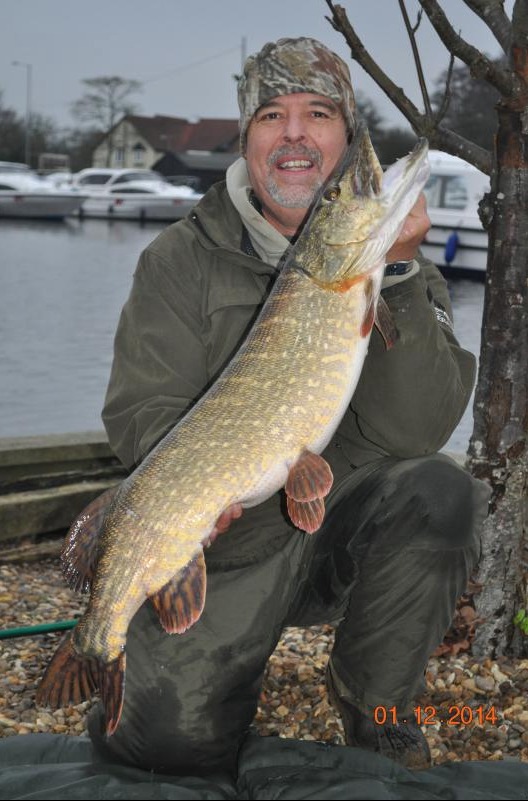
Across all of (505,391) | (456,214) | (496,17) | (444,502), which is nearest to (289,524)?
(444,502)

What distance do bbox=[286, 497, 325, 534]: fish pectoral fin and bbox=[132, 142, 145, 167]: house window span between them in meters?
89.4

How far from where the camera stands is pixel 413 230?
288 centimetres

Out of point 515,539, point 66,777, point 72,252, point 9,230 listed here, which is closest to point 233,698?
point 66,777

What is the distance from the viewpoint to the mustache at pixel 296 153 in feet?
11.5

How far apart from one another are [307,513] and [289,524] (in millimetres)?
394

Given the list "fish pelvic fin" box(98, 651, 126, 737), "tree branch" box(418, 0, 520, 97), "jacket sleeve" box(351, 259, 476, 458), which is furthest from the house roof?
"fish pelvic fin" box(98, 651, 126, 737)

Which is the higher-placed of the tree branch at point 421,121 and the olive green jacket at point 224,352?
the tree branch at point 421,121

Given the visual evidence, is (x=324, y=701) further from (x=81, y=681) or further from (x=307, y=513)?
(x=81, y=681)

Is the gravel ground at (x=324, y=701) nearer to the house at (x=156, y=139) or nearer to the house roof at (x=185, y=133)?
the house at (x=156, y=139)

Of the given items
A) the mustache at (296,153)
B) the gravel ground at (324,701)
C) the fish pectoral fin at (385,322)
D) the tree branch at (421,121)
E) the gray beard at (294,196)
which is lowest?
the gravel ground at (324,701)

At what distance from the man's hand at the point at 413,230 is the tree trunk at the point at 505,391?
74 centimetres

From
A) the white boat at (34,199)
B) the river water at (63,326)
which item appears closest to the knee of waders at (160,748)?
the river water at (63,326)

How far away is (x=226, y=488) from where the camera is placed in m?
2.69

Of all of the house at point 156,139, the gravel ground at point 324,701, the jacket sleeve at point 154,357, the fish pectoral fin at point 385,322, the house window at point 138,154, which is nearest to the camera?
the fish pectoral fin at point 385,322
